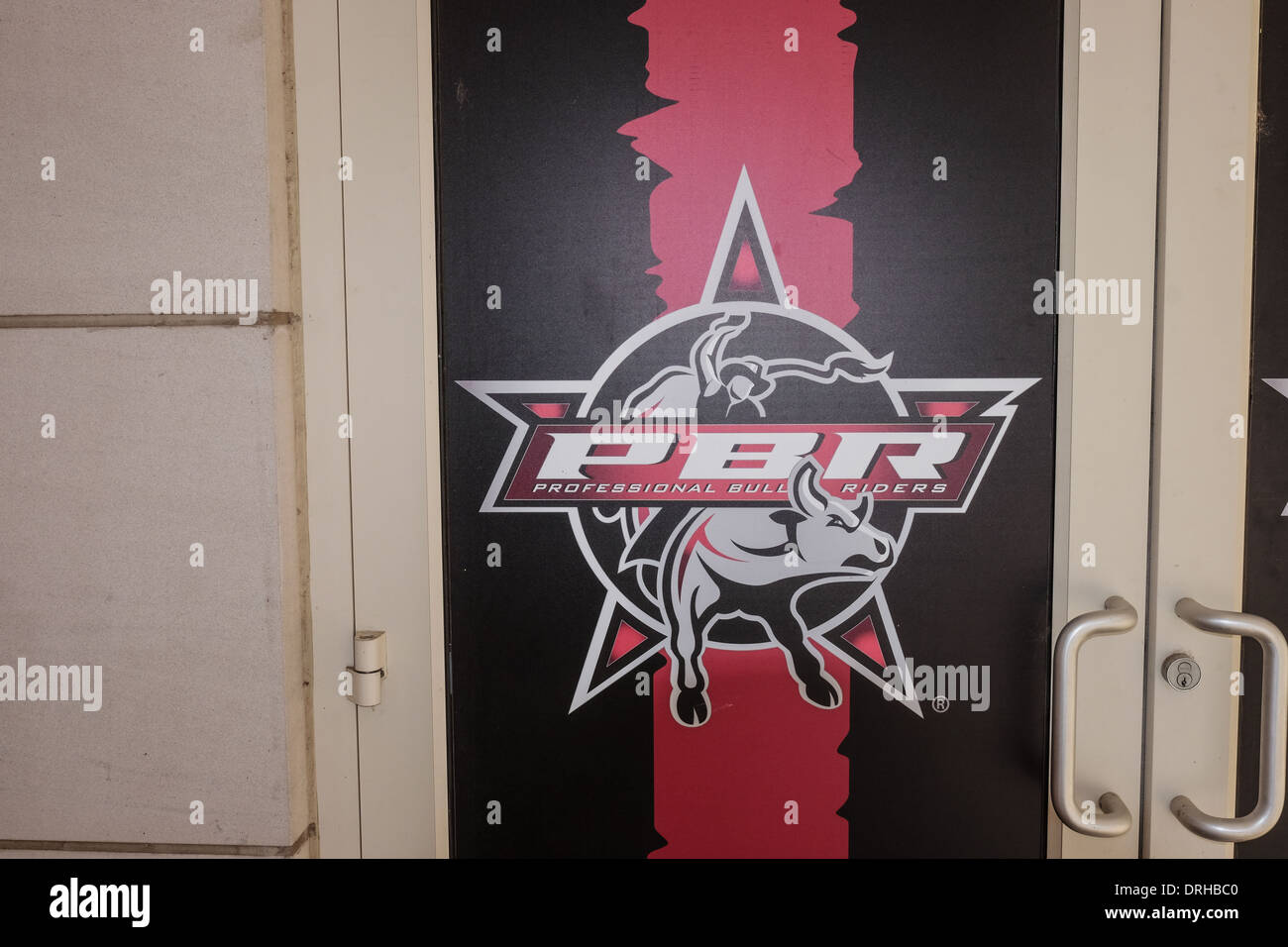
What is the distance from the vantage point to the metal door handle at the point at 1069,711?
0.99m

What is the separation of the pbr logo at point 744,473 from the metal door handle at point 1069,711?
21 centimetres

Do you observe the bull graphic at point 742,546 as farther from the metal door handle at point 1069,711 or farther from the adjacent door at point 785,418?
the metal door handle at point 1069,711

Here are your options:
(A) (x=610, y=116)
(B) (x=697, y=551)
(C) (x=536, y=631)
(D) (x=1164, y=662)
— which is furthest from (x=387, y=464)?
(D) (x=1164, y=662)

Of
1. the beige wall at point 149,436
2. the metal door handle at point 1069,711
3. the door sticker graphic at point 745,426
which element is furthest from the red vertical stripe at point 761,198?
the beige wall at point 149,436

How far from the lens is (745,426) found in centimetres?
111

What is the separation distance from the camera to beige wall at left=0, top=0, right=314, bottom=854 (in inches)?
42.4

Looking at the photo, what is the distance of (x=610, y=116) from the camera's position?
1.08m

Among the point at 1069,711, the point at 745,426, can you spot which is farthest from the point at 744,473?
the point at 1069,711

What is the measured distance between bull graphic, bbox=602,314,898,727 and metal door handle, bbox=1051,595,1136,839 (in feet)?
0.88

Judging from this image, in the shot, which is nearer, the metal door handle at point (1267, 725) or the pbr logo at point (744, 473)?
the metal door handle at point (1267, 725)

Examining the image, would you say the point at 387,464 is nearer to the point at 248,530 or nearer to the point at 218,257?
the point at 248,530

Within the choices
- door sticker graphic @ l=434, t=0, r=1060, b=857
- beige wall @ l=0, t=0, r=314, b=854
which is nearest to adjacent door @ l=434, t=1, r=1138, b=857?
door sticker graphic @ l=434, t=0, r=1060, b=857

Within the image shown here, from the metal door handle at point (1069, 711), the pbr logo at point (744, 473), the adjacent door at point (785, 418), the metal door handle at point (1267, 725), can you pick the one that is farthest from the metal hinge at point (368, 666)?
the metal door handle at point (1267, 725)

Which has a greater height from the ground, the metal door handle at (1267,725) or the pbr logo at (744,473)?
the pbr logo at (744,473)
